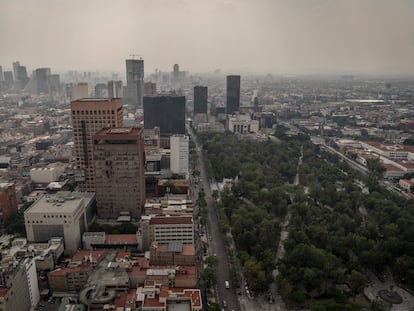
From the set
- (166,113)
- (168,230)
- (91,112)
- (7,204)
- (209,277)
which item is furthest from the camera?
(166,113)

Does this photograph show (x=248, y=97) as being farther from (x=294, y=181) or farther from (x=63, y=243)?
(x=63, y=243)

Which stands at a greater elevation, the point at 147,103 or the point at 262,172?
the point at 147,103

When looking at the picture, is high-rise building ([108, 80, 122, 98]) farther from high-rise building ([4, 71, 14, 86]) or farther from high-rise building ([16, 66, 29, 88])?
high-rise building ([4, 71, 14, 86])

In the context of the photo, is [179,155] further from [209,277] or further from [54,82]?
[54,82]

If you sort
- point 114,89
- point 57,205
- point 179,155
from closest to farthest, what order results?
point 57,205, point 179,155, point 114,89

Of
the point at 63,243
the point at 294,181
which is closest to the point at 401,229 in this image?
the point at 294,181

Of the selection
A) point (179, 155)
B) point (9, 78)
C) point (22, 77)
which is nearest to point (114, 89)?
point (22, 77)

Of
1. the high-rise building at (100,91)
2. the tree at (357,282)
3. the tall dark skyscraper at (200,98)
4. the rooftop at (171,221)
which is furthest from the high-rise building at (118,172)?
the high-rise building at (100,91)
